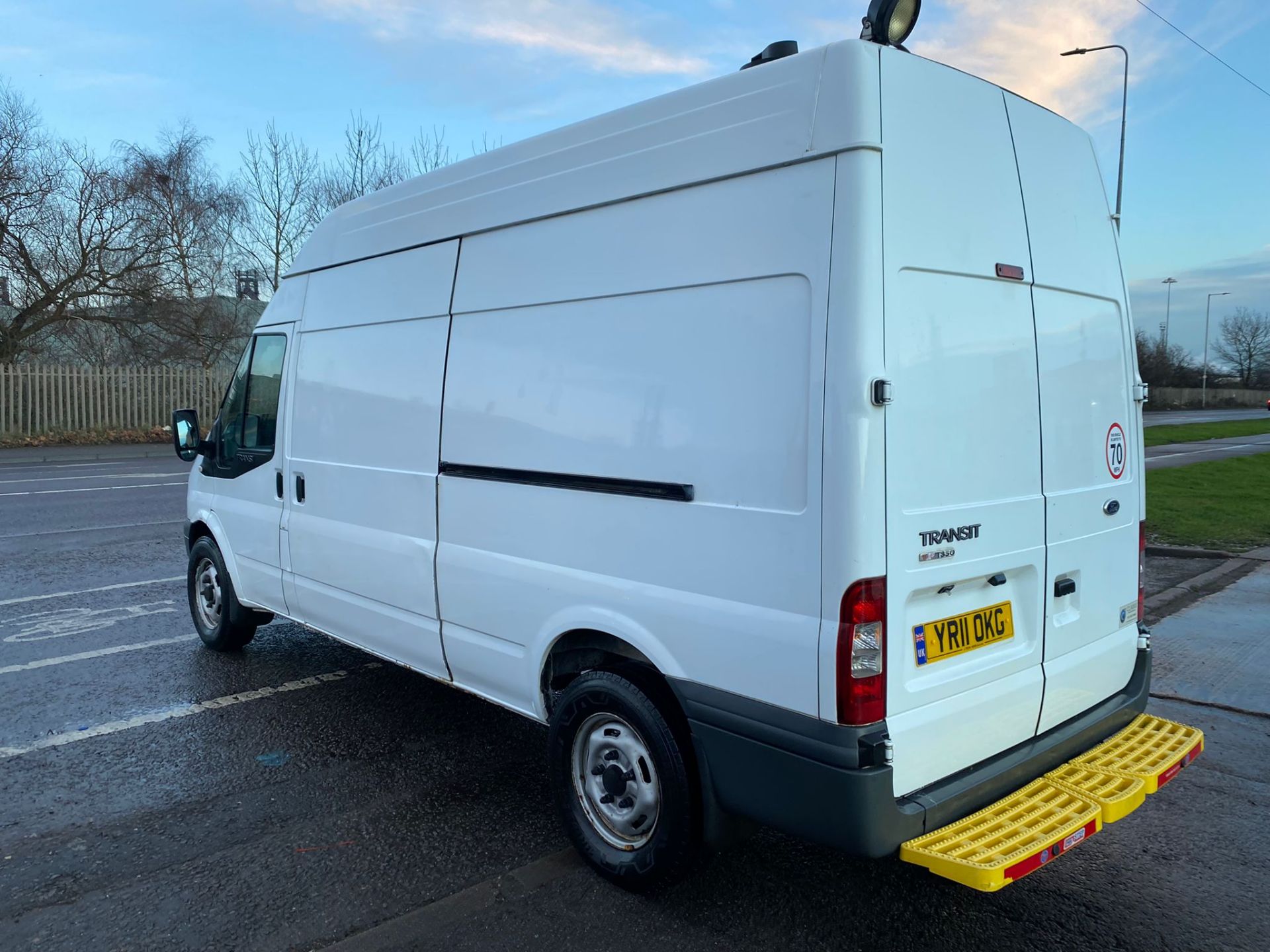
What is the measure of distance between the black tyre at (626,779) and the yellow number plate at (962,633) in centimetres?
87

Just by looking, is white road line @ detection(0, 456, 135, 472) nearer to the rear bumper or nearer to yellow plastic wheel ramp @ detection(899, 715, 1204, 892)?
the rear bumper

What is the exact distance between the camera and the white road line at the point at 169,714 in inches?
185

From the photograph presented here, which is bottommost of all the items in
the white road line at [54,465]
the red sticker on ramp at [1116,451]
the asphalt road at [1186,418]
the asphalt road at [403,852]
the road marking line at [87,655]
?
the asphalt road at [403,852]

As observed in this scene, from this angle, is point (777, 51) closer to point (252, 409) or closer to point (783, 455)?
point (783, 455)

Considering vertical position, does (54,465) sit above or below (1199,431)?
below

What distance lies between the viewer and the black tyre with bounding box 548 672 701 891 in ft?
10.5

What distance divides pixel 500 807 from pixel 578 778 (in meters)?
0.62

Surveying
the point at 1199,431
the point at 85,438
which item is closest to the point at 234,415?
the point at 85,438

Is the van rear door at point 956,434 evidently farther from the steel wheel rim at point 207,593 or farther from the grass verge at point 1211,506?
the grass verge at point 1211,506

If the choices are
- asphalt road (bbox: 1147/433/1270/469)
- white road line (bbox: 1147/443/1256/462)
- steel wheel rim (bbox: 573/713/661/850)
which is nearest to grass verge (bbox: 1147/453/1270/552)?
asphalt road (bbox: 1147/433/1270/469)

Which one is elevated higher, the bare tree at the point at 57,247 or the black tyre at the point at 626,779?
the bare tree at the point at 57,247

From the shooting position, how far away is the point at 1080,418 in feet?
11.6

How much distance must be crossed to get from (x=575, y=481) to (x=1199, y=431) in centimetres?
3689


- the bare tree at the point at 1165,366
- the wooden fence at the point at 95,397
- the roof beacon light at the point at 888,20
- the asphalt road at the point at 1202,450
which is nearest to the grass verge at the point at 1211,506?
the asphalt road at the point at 1202,450
